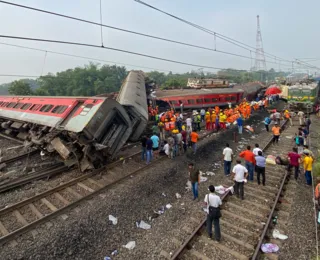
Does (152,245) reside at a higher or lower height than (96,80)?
lower

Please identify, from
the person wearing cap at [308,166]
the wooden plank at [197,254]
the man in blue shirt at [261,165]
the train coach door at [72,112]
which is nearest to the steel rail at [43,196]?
the train coach door at [72,112]

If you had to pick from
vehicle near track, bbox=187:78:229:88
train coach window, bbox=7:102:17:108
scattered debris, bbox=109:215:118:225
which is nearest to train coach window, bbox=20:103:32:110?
train coach window, bbox=7:102:17:108

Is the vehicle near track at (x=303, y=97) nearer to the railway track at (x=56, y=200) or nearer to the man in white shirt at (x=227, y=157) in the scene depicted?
the man in white shirt at (x=227, y=157)

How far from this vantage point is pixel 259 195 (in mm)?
7926

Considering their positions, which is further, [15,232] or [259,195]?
[259,195]

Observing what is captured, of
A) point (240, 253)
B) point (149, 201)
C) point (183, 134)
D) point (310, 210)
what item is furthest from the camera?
point (183, 134)

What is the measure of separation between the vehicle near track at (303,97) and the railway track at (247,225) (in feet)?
53.1

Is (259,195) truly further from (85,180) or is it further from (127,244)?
(85,180)

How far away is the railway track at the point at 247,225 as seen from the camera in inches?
215

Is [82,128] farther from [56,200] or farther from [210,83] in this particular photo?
[210,83]

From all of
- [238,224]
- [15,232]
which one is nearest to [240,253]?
[238,224]

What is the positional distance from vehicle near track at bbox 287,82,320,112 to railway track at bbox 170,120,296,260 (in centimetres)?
1620

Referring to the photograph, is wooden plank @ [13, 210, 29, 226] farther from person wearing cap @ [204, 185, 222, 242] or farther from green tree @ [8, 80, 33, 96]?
green tree @ [8, 80, 33, 96]

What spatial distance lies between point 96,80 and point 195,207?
228 feet
